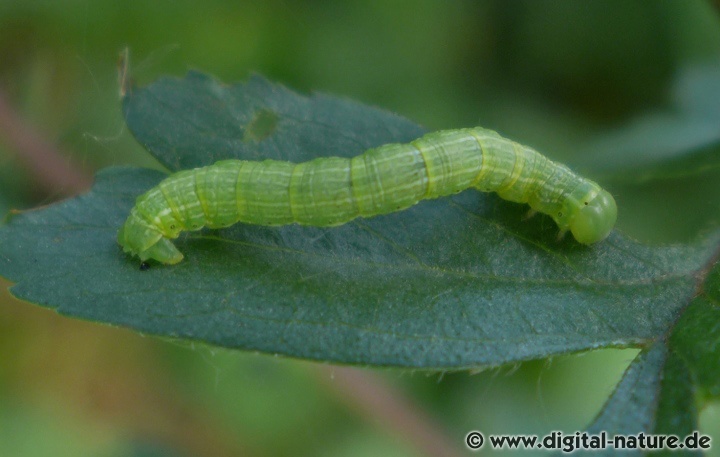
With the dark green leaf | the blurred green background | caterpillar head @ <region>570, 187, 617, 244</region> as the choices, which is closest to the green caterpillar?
caterpillar head @ <region>570, 187, 617, 244</region>

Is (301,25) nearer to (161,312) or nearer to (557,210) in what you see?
(557,210)

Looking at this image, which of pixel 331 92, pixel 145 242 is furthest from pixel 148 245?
pixel 331 92

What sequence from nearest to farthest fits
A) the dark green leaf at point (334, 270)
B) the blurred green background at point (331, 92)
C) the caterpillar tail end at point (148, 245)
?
the dark green leaf at point (334, 270) < the caterpillar tail end at point (148, 245) < the blurred green background at point (331, 92)

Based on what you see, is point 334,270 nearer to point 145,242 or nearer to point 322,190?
point 322,190

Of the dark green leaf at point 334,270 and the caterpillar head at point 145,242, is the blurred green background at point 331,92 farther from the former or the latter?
the caterpillar head at point 145,242

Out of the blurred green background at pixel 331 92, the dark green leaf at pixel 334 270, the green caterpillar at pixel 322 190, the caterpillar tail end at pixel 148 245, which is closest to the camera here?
the dark green leaf at pixel 334 270

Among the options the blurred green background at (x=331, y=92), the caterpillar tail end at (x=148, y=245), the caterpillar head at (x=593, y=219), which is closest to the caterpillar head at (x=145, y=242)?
the caterpillar tail end at (x=148, y=245)
